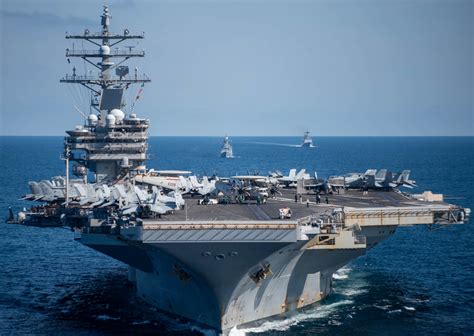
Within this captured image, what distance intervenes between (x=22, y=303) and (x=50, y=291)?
7.47 ft

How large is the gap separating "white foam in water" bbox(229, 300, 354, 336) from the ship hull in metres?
0.34

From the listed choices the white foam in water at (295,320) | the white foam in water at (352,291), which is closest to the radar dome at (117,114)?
the white foam in water at (352,291)

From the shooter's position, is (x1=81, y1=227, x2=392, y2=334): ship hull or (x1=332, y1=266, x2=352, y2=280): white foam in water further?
(x1=332, y1=266, x2=352, y2=280): white foam in water

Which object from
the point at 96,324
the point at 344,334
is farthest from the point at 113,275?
the point at 344,334

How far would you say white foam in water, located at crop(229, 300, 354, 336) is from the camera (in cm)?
2923

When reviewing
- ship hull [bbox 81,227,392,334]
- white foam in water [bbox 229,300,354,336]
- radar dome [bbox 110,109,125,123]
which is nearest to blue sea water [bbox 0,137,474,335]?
white foam in water [bbox 229,300,354,336]

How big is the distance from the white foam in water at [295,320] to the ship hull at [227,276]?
0.34 meters

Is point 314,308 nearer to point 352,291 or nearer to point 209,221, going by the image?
point 352,291

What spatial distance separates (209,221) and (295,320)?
691cm

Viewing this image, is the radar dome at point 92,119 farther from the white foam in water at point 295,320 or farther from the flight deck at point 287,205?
the white foam in water at point 295,320

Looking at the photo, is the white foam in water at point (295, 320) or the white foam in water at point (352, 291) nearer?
the white foam in water at point (295, 320)

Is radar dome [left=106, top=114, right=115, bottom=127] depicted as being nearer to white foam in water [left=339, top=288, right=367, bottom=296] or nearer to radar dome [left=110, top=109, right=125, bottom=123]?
radar dome [left=110, top=109, right=125, bottom=123]

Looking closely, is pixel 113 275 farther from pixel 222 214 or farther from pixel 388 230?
pixel 388 230

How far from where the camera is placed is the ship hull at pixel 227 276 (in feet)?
88.4
